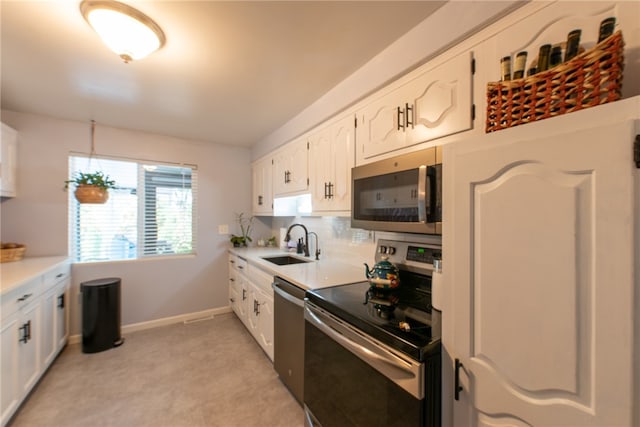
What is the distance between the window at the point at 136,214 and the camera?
298cm

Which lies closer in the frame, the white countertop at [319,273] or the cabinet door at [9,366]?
the cabinet door at [9,366]

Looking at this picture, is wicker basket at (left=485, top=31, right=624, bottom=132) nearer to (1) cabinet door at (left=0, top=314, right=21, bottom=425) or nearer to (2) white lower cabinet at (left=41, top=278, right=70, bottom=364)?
(1) cabinet door at (left=0, top=314, right=21, bottom=425)

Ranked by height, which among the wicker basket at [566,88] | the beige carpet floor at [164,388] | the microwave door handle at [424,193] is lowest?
the beige carpet floor at [164,388]

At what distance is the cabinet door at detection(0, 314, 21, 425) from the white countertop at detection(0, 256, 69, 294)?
22cm

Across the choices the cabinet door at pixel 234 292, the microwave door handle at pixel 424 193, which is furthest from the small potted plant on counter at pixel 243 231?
the microwave door handle at pixel 424 193

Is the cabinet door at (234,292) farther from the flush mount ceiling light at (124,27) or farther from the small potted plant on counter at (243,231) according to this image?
the flush mount ceiling light at (124,27)

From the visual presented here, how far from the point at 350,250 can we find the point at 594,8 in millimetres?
1942

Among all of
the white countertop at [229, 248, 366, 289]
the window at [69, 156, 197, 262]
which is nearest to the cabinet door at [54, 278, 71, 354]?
the window at [69, 156, 197, 262]

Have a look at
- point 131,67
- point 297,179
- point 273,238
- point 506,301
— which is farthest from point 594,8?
point 273,238

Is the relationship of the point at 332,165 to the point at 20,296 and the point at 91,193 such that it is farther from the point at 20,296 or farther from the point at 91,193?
the point at 91,193

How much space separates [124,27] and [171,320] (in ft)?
10.5

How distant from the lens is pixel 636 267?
1.78 feet

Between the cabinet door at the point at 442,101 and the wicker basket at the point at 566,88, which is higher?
the cabinet door at the point at 442,101

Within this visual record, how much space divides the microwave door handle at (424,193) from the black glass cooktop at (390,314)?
463 mm
